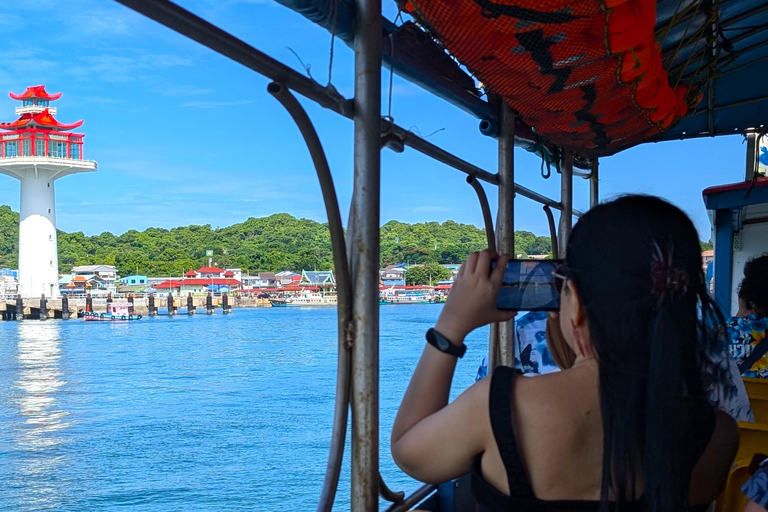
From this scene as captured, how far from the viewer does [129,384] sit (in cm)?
2683

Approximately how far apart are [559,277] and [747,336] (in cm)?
167

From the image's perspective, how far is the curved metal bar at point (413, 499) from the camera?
4.41 ft

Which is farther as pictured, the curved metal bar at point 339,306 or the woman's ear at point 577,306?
the curved metal bar at point 339,306

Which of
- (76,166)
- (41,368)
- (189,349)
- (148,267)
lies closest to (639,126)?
(41,368)

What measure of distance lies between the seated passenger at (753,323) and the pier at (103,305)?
148 feet

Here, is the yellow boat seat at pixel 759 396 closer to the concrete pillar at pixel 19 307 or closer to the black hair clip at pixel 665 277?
the black hair clip at pixel 665 277

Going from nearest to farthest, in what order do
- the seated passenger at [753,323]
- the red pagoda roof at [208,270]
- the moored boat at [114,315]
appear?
the seated passenger at [753,323]
the moored boat at [114,315]
the red pagoda roof at [208,270]

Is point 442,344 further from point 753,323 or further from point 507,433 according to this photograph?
point 753,323

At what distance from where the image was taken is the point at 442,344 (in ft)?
2.41

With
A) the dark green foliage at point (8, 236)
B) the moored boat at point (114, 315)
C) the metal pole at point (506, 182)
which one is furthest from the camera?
the dark green foliage at point (8, 236)

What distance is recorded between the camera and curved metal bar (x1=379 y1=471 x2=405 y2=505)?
4.01ft

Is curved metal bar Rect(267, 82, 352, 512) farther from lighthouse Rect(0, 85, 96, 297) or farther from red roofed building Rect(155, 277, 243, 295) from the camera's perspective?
red roofed building Rect(155, 277, 243, 295)

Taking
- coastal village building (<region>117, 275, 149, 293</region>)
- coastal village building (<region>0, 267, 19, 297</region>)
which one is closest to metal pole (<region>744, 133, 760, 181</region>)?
coastal village building (<region>0, 267, 19, 297</region>)

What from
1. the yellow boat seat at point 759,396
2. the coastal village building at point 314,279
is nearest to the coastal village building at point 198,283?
the coastal village building at point 314,279
